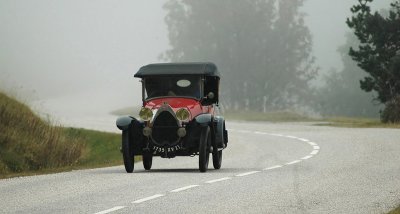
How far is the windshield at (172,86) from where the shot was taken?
67.3 feet

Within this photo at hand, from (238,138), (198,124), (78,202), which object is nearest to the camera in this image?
(78,202)

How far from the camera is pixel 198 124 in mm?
19172

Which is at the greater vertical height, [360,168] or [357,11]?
[357,11]

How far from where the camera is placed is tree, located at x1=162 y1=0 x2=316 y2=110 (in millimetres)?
91125

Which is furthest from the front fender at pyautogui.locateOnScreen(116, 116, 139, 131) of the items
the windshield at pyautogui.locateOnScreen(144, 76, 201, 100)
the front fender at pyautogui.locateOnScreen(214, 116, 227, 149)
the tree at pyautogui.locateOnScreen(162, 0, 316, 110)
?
the tree at pyautogui.locateOnScreen(162, 0, 316, 110)

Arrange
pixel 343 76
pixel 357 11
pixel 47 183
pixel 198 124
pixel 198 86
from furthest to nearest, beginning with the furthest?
pixel 343 76
pixel 357 11
pixel 198 86
pixel 198 124
pixel 47 183

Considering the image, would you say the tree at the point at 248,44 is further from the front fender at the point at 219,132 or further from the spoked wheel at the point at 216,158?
the front fender at the point at 219,132

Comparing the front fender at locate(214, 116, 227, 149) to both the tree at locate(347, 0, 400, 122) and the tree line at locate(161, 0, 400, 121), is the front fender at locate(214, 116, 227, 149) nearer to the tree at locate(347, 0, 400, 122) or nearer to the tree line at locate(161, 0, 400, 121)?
the tree at locate(347, 0, 400, 122)

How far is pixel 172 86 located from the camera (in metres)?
20.6

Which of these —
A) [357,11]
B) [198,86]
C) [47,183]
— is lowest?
[47,183]

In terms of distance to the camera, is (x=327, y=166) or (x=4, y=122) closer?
(x=327, y=166)

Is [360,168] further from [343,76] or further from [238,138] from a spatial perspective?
[343,76]

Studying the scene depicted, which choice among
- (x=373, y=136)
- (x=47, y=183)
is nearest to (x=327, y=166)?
(x=47, y=183)

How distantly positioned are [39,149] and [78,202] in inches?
452
